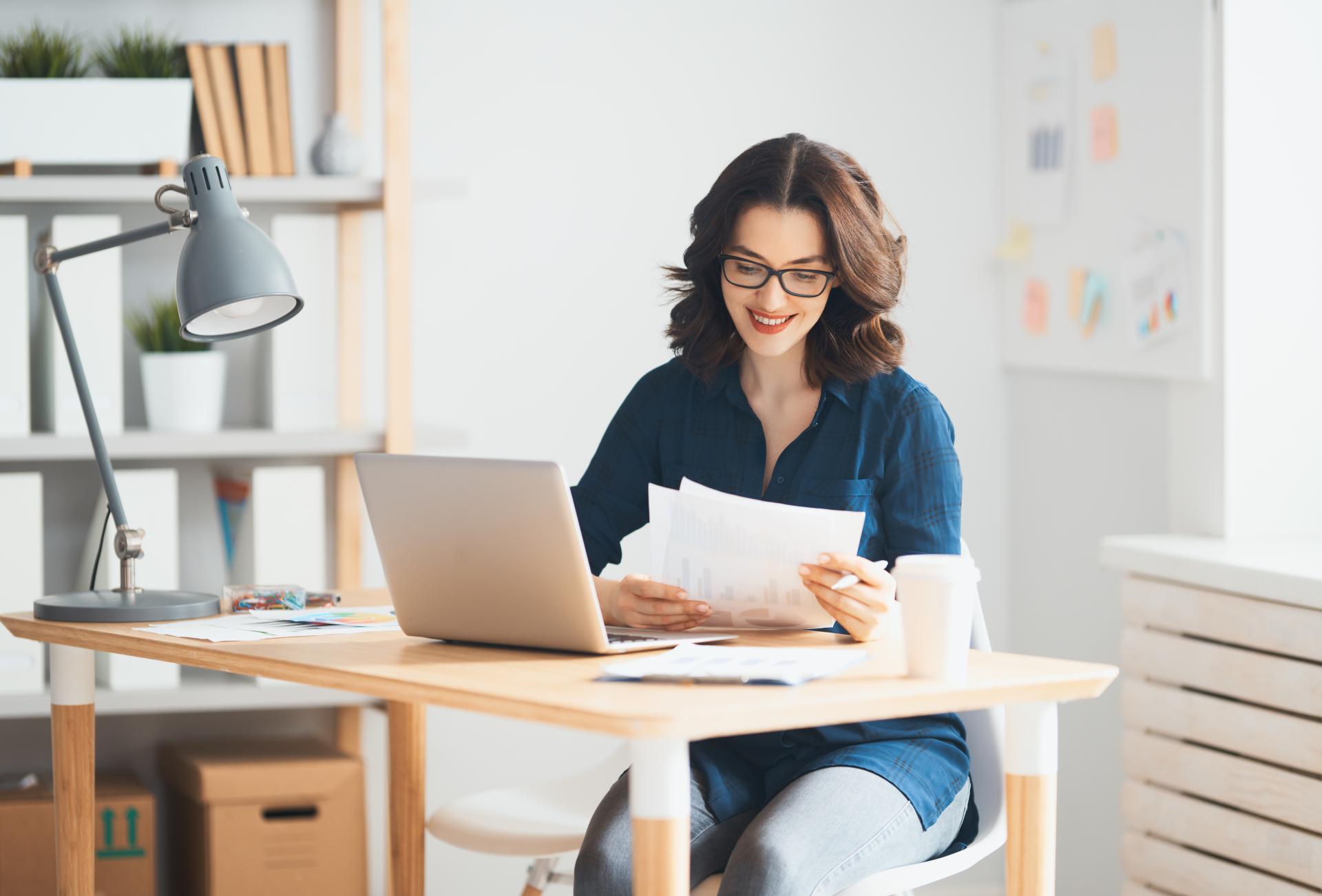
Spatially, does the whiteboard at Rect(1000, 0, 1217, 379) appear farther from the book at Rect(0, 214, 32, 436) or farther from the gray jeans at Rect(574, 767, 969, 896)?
the book at Rect(0, 214, 32, 436)

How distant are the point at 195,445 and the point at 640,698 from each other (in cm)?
152

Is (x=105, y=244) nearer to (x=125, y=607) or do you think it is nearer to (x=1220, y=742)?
(x=125, y=607)

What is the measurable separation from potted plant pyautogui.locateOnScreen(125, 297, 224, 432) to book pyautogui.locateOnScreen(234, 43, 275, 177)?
29 centimetres

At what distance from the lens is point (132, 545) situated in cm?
197

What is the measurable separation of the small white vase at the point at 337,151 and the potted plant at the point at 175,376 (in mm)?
357

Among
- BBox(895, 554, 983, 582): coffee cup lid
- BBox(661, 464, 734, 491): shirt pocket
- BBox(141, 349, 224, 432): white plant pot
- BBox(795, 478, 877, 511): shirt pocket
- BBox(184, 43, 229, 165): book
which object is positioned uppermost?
BBox(184, 43, 229, 165): book

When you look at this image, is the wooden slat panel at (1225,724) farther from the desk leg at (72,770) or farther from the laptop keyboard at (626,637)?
the desk leg at (72,770)

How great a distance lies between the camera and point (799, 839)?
1.59 meters

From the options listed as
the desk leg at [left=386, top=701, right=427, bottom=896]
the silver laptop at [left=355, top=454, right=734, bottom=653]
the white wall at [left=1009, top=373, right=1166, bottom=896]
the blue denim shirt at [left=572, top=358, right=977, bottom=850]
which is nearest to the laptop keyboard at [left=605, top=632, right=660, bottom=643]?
the silver laptop at [left=355, top=454, right=734, bottom=653]

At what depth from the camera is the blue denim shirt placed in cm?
178

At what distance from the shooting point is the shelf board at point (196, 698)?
2.61 meters

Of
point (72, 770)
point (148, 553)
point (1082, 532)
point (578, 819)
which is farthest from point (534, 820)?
point (1082, 532)

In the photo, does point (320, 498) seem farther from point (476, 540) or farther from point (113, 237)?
point (476, 540)

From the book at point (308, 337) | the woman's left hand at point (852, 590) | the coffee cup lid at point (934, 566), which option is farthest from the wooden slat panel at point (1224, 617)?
the book at point (308, 337)
